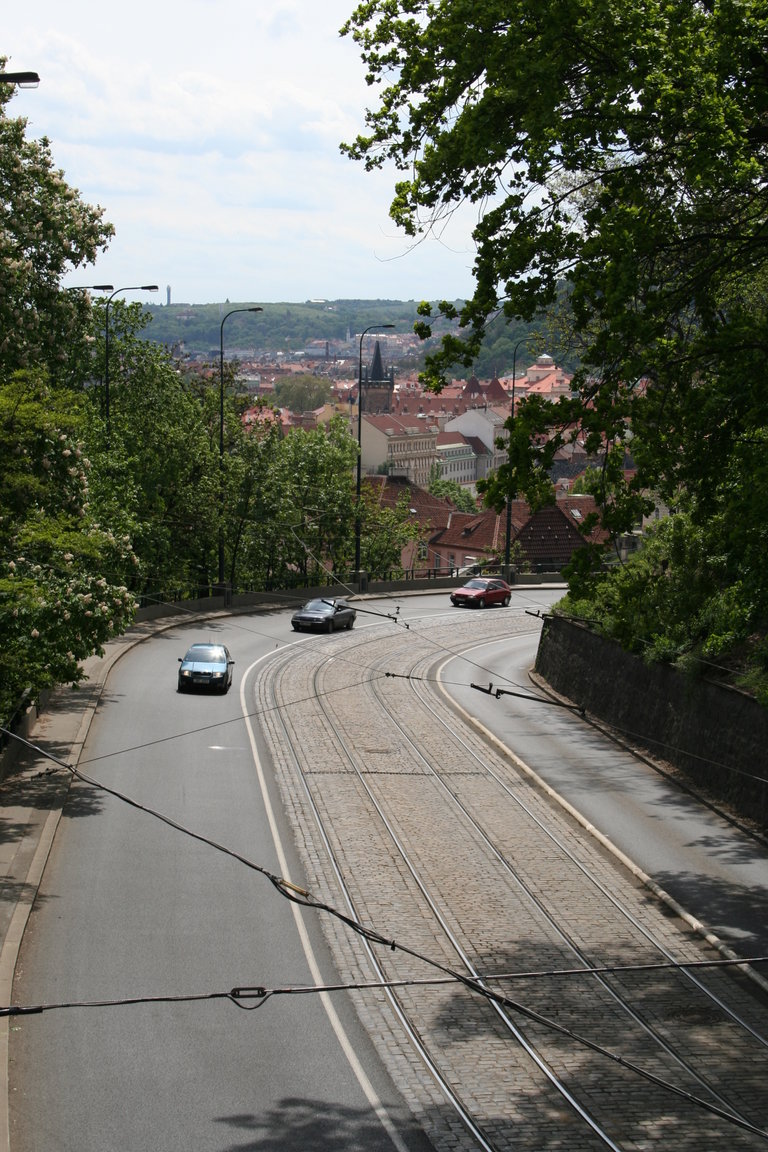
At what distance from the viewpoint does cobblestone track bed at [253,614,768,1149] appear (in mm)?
13188

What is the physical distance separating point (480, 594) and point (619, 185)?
42030 mm

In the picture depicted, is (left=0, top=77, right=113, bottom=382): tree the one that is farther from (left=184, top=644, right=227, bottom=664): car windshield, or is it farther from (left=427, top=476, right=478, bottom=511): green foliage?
(left=427, top=476, right=478, bottom=511): green foliage

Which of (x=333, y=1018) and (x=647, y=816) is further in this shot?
(x=647, y=816)

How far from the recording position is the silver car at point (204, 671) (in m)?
37.2

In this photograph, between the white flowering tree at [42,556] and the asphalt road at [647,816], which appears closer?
the asphalt road at [647,816]

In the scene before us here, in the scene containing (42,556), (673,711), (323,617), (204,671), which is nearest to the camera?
(42,556)

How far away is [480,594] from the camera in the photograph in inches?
2292

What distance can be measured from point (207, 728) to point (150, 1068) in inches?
770

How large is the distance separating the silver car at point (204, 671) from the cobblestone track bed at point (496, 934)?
125 inches

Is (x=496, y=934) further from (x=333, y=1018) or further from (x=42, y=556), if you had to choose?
(x=42, y=556)

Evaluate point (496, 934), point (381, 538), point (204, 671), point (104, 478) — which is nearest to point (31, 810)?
point (496, 934)

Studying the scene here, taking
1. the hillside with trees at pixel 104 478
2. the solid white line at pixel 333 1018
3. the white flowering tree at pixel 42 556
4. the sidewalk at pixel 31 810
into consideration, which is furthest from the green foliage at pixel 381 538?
the solid white line at pixel 333 1018

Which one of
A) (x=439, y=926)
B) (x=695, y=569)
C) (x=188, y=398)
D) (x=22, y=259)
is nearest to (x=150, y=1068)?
(x=439, y=926)

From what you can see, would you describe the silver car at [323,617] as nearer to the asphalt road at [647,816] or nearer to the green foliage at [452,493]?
the asphalt road at [647,816]
